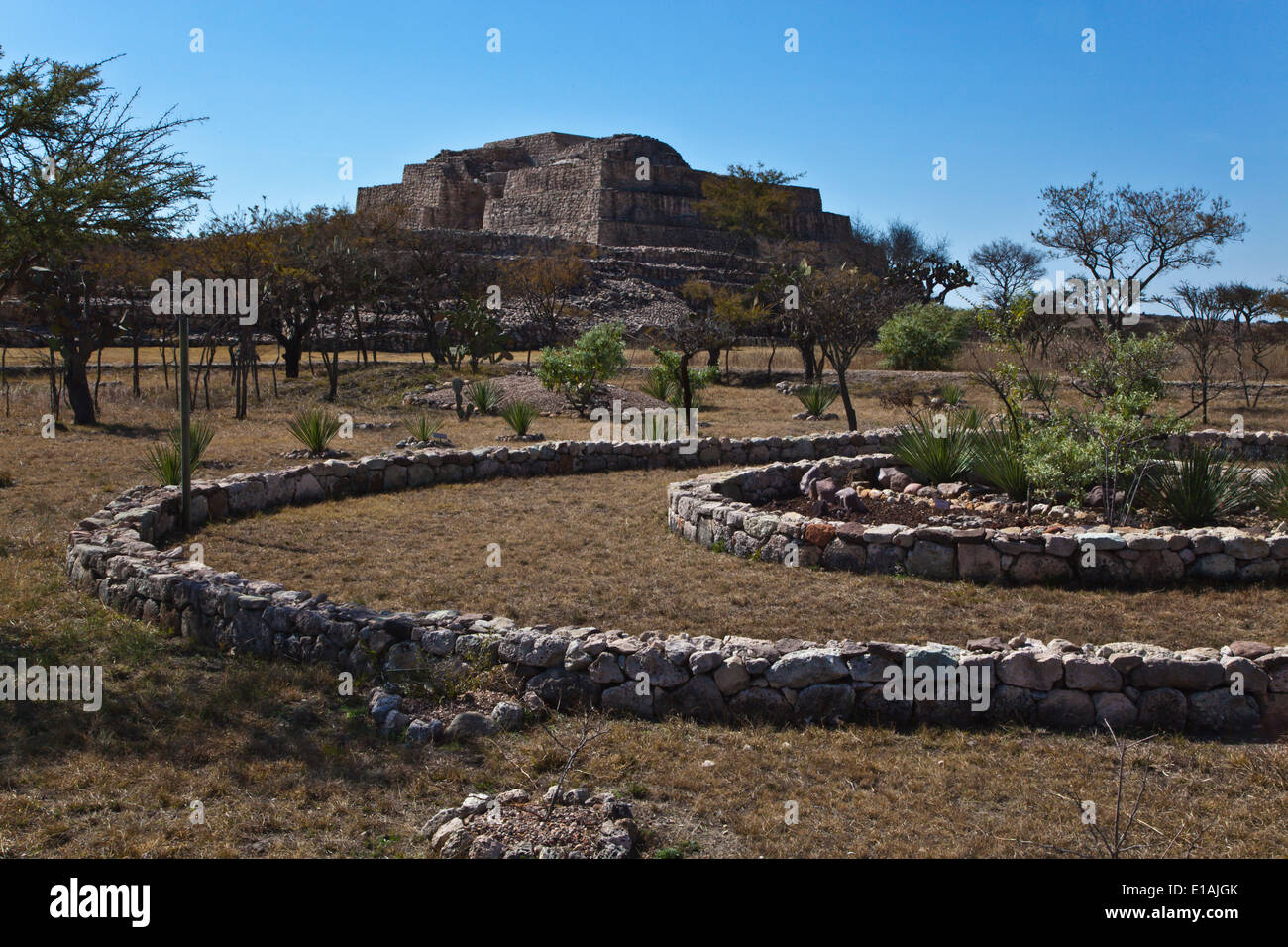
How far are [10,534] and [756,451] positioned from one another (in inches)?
364

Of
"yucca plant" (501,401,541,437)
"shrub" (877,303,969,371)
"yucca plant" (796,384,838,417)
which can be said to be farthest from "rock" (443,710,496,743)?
"shrub" (877,303,969,371)

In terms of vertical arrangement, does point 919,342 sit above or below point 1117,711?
above

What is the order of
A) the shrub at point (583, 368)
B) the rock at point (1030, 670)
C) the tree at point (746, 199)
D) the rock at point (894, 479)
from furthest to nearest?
1. the tree at point (746, 199)
2. the shrub at point (583, 368)
3. the rock at point (894, 479)
4. the rock at point (1030, 670)

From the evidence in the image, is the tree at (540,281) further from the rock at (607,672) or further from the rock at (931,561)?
the rock at (607,672)

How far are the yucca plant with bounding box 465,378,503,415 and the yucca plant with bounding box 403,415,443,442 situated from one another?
927 millimetres

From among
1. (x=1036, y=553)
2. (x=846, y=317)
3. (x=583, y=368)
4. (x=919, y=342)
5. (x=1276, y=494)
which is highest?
(x=919, y=342)

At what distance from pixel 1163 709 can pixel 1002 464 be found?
5239mm

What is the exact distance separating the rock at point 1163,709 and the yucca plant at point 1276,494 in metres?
4.74

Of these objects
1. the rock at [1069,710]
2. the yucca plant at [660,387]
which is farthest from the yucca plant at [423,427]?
the rock at [1069,710]

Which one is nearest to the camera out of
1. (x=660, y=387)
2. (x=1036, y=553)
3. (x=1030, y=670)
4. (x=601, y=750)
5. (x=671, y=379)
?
(x=601, y=750)

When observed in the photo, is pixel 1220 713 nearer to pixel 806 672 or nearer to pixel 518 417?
pixel 806 672

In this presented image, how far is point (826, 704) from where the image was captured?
17.5 ft

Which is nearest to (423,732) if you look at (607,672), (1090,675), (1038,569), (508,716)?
(508,716)

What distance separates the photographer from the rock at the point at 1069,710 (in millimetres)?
5211
